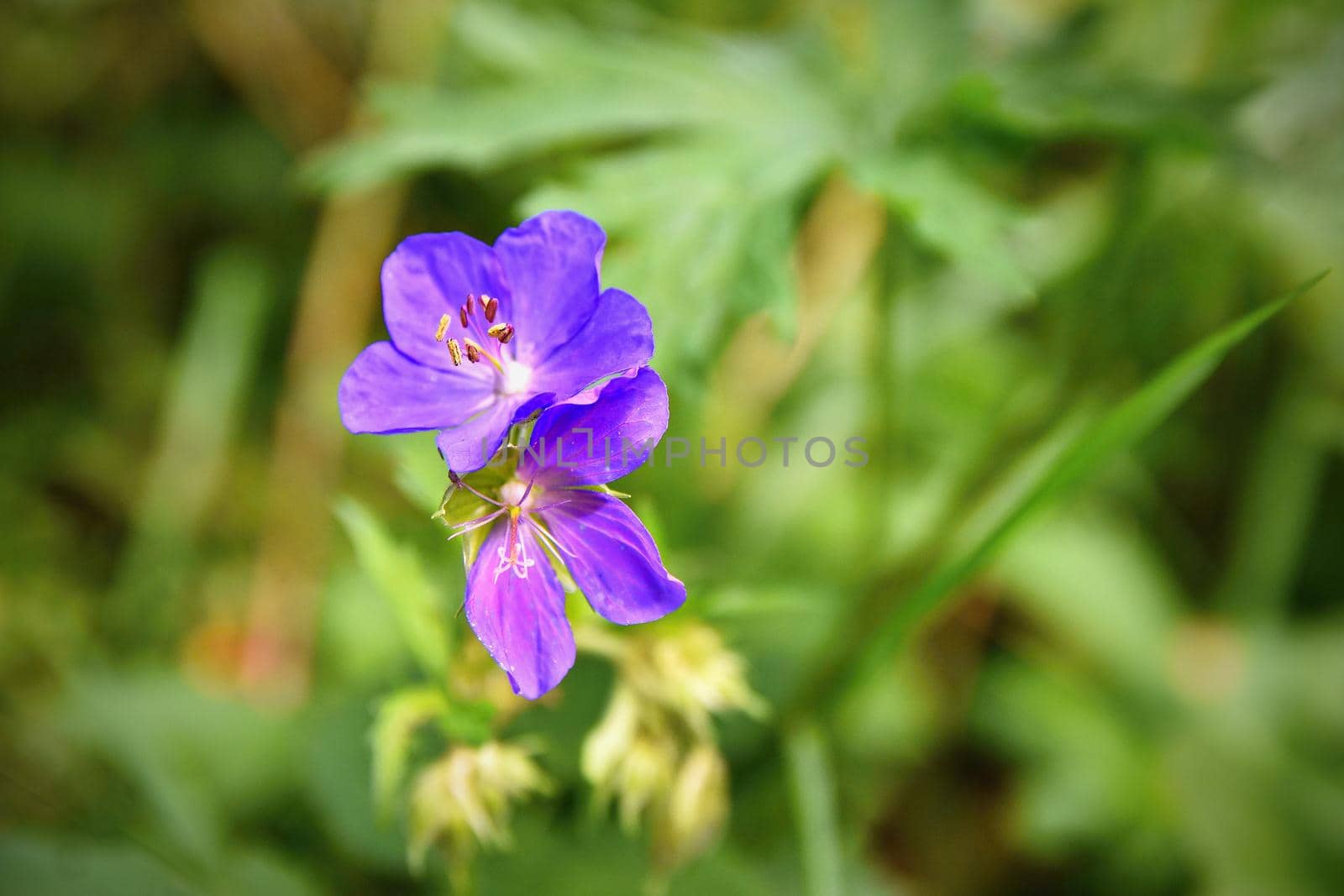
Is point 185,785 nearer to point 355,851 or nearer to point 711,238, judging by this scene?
point 355,851

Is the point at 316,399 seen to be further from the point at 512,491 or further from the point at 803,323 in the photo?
the point at 512,491

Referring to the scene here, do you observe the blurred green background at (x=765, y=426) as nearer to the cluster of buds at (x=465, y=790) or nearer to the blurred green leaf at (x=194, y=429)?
the blurred green leaf at (x=194, y=429)

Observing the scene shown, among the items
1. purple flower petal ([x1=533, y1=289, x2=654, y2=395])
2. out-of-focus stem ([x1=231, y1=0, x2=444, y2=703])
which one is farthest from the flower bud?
out-of-focus stem ([x1=231, y1=0, x2=444, y2=703])

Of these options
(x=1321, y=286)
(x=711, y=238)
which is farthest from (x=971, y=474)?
(x=1321, y=286)

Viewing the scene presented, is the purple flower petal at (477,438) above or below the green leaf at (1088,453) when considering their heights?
below

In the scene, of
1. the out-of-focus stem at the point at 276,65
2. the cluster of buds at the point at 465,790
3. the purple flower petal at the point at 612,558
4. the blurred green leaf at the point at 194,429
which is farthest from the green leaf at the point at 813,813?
the out-of-focus stem at the point at 276,65

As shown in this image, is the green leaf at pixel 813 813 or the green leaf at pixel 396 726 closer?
the green leaf at pixel 396 726

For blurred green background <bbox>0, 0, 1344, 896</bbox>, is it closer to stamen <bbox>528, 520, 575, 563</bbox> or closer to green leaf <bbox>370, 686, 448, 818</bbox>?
green leaf <bbox>370, 686, 448, 818</bbox>
